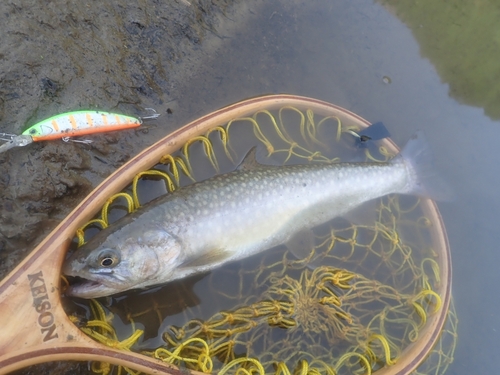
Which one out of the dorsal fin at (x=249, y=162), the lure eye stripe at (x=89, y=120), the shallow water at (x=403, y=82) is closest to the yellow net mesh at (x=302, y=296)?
the dorsal fin at (x=249, y=162)

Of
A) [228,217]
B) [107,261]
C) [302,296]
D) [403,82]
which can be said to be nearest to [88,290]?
[107,261]

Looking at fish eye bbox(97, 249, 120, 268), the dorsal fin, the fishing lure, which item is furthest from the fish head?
the fishing lure

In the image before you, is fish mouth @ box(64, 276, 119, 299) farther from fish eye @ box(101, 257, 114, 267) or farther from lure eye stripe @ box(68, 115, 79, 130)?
lure eye stripe @ box(68, 115, 79, 130)

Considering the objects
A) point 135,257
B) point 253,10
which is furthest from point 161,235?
point 253,10

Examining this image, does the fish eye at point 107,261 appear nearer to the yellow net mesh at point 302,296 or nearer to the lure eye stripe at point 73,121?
the yellow net mesh at point 302,296

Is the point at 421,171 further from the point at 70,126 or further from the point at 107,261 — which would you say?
the point at 70,126
